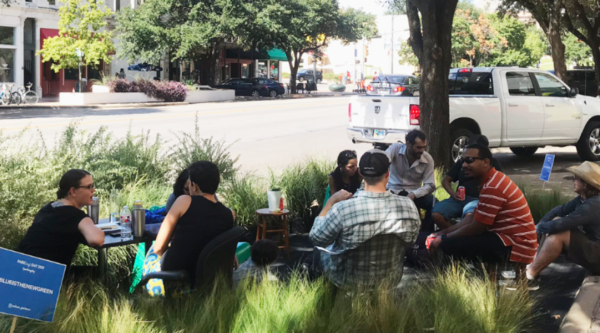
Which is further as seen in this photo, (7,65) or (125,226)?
(7,65)

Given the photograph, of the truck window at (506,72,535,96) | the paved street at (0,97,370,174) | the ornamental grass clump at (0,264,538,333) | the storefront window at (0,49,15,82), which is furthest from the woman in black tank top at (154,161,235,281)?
the storefront window at (0,49,15,82)

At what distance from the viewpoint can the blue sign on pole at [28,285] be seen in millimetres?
3512

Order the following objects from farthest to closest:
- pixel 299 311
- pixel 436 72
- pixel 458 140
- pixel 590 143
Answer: pixel 590 143 < pixel 458 140 < pixel 436 72 < pixel 299 311

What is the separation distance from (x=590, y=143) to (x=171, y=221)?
12.5 m

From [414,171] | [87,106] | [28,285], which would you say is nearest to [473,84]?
[414,171]

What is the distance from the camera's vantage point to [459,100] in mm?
13414

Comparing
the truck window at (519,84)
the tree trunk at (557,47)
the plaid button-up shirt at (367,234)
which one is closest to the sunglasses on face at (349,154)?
the plaid button-up shirt at (367,234)

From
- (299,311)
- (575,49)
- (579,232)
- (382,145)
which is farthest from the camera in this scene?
(575,49)

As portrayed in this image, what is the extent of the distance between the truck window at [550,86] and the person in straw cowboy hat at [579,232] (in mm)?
8576

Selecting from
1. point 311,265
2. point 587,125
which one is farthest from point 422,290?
point 587,125

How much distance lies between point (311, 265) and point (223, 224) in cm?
80

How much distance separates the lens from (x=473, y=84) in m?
14.0

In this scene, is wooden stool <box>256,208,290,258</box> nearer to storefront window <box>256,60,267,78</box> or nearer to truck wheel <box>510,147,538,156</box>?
truck wheel <box>510,147,538,156</box>

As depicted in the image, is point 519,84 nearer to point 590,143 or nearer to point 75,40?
point 590,143
